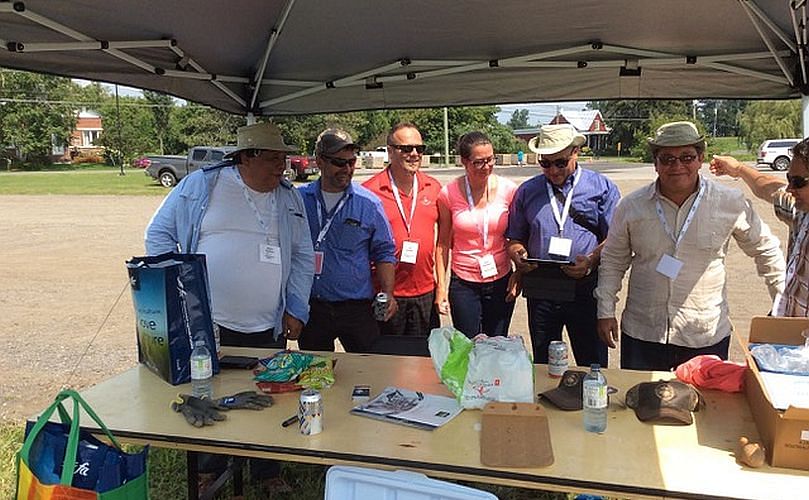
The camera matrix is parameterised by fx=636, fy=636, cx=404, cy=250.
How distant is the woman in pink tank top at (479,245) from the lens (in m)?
3.65

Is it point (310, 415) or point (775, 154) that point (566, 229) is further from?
point (775, 154)

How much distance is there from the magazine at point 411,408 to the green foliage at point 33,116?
154 feet

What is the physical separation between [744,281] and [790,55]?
15.2 ft

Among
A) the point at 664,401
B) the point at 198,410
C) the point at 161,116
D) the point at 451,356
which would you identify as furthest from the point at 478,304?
the point at 161,116

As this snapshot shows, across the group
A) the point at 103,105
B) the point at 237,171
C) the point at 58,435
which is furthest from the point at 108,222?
the point at 103,105

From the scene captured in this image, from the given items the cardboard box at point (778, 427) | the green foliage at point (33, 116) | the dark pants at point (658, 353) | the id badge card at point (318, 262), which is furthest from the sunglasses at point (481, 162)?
the green foliage at point (33, 116)

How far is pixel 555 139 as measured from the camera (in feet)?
11.0

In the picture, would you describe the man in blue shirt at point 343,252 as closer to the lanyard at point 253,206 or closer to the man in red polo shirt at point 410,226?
the man in red polo shirt at point 410,226

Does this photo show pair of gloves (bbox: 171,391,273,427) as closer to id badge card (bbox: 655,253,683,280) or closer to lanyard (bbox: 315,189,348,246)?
lanyard (bbox: 315,189,348,246)

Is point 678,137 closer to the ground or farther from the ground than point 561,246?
farther from the ground

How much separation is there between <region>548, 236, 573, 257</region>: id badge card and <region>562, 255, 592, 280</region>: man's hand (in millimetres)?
73

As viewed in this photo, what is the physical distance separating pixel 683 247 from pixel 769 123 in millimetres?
46189

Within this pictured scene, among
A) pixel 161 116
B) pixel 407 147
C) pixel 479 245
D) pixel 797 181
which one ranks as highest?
pixel 161 116

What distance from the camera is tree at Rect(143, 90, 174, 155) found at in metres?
46.2
